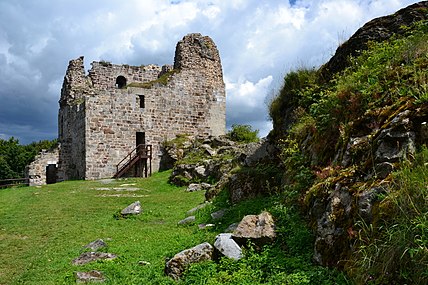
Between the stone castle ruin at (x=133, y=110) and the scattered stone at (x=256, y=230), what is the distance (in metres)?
19.4

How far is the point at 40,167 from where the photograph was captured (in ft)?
83.7

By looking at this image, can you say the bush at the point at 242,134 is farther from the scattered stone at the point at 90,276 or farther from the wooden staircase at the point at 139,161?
the scattered stone at the point at 90,276

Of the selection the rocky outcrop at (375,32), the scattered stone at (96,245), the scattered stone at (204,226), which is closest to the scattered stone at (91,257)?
the scattered stone at (96,245)

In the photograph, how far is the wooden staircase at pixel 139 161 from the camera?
2473 centimetres

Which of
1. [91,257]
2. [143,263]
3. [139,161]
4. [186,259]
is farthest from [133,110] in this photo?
[186,259]

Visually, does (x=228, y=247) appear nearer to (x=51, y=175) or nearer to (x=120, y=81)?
(x=120, y=81)

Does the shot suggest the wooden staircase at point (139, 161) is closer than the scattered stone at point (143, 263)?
No

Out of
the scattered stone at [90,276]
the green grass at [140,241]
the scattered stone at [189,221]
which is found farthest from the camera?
the scattered stone at [189,221]

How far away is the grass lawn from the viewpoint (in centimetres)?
619

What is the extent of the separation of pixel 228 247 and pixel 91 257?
277 cm

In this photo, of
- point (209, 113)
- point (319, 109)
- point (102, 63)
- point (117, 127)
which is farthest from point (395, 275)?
point (102, 63)

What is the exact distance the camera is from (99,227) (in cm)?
977

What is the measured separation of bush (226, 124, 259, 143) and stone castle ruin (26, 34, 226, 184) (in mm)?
3695

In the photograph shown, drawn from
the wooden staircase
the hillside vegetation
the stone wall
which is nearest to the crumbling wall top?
the wooden staircase
